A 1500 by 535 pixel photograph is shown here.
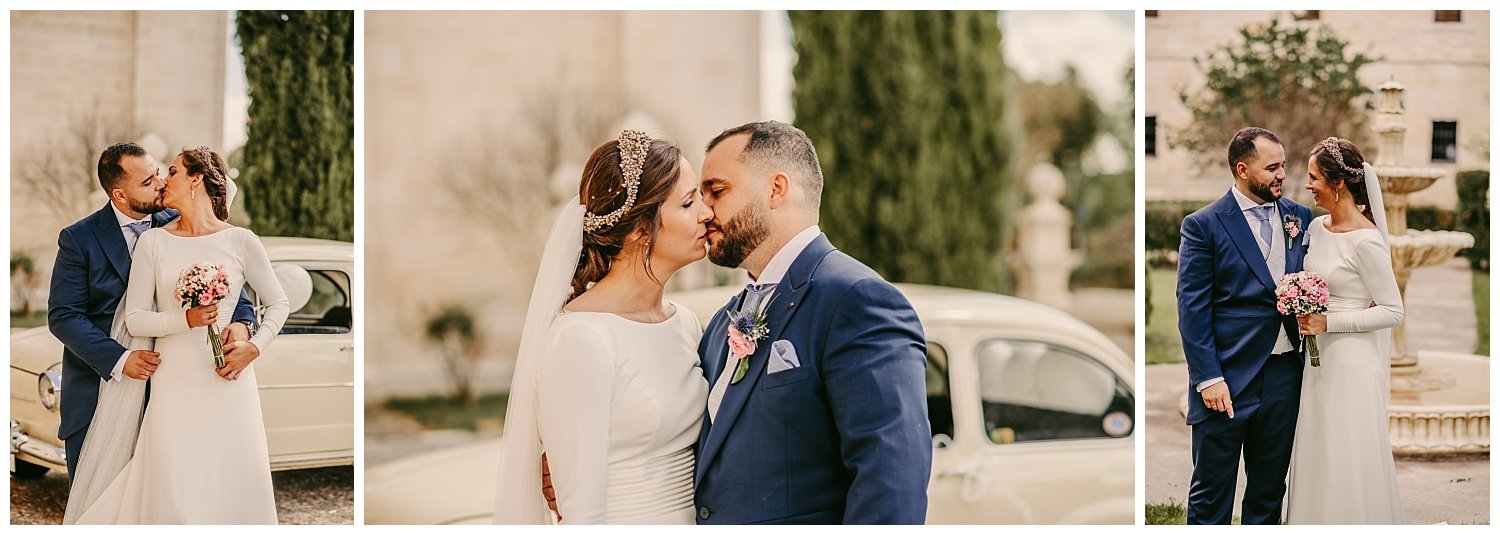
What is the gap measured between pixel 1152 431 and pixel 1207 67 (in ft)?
4.93

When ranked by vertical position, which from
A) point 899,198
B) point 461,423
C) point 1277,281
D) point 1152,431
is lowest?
point 461,423

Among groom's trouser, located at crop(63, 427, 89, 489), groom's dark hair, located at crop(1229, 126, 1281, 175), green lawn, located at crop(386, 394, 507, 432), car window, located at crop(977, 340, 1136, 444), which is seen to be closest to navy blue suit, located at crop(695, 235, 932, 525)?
car window, located at crop(977, 340, 1136, 444)

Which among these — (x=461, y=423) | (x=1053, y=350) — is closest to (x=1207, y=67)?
(x=1053, y=350)

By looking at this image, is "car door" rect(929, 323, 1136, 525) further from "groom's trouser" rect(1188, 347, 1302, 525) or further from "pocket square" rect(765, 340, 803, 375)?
"pocket square" rect(765, 340, 803, 375)

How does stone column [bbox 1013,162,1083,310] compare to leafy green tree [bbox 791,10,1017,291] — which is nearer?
leafy green tree [bbox 791,10,1017,291]

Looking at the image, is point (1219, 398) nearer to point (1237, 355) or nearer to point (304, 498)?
point (1237, 355)

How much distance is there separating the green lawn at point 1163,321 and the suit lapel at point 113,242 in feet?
13.0

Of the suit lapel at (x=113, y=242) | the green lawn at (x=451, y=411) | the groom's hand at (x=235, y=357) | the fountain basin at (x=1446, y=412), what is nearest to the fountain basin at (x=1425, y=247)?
the fountain basin at (x=1446, y=412)

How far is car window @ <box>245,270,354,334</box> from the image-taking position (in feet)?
A: 14.7

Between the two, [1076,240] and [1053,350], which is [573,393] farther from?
[1076,240]

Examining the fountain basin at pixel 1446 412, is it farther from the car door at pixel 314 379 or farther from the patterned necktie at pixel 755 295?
the car door at pixel 314 379

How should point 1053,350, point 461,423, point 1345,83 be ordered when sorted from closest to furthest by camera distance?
point 1053,350 < point 1345,83 < point 461,423

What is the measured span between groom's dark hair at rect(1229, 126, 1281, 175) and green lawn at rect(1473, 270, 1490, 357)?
106 cm

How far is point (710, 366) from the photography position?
11.3 feet
